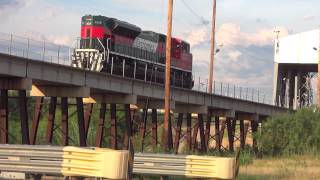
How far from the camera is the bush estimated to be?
42438mm

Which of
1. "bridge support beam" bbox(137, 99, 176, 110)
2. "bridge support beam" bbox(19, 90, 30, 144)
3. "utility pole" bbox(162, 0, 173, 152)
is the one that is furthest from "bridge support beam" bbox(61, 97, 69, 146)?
"bridge support beam" bbox(137, 99, 176, 110)

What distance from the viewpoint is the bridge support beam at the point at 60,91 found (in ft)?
99.3

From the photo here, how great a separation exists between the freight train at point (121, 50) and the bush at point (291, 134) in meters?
8.31

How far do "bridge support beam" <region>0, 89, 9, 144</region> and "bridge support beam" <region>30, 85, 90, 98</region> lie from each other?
175 inches

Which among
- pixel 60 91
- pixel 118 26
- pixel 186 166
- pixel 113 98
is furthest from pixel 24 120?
pixel 118 26

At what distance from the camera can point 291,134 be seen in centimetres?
4372

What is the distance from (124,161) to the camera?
12023 millimetres

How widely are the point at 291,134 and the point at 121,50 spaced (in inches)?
592

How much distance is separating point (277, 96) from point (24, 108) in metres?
61.6

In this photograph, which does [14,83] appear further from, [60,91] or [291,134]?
[291,134]

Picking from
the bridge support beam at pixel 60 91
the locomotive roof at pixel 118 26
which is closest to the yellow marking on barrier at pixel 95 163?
the bridge support beam at pixel 60 91

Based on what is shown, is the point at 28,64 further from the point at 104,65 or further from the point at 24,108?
the point at 104,65

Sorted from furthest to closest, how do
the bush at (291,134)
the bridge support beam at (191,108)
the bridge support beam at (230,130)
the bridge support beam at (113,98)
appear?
1. the bridge support beam at (230,130)
2. the bridge support beam at (191,108)
3. the bush at (291,134)
4. the bridge support beam at (113,98)

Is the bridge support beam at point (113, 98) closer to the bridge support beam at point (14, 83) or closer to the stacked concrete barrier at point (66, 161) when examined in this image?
the bridge support beam at point (14, 83)
